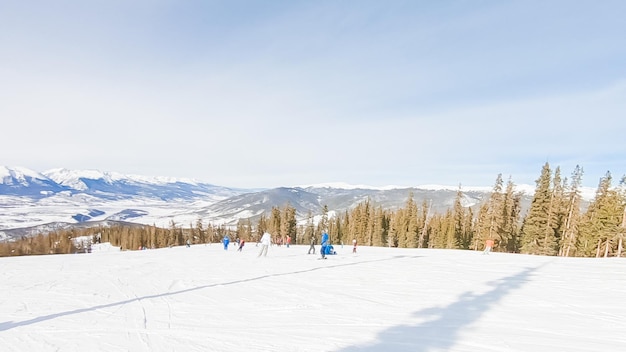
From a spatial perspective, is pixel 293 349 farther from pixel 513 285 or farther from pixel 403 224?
pixel 403 224

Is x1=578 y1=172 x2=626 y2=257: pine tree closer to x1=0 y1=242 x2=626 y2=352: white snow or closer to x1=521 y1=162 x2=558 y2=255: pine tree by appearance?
x1=521 y1=162 x2=558 y2=255: pine tree

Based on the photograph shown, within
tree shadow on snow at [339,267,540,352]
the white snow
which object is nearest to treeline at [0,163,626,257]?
the white snow

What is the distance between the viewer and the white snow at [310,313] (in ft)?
20.1

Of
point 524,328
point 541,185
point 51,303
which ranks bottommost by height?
point 51,303

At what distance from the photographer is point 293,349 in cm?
580

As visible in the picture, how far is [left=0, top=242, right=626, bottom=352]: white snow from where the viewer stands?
20.1 ft

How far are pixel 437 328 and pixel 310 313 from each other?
2.85 m

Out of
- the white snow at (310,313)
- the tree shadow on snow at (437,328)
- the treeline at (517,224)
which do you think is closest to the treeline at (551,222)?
the treeline at (517,224)

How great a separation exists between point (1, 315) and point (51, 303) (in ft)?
4.08

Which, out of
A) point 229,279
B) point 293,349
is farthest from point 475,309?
point 229,279

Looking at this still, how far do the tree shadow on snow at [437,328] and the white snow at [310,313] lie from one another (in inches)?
0.9

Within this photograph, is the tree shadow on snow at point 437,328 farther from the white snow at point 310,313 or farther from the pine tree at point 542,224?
the pine tree at point 542,224

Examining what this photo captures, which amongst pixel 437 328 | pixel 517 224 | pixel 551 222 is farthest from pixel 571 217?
pixel 437 328

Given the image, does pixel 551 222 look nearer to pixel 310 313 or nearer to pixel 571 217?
pixel 571 217
